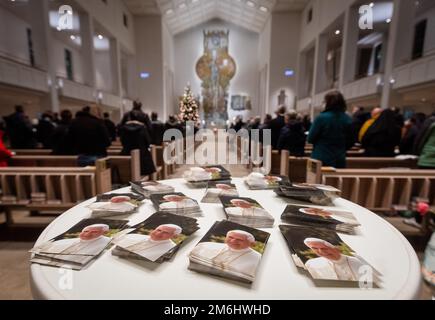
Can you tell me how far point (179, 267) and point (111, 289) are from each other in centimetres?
15

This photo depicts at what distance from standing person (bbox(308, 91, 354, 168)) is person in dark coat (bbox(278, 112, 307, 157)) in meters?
1.14

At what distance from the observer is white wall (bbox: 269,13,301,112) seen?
1362 centimetres

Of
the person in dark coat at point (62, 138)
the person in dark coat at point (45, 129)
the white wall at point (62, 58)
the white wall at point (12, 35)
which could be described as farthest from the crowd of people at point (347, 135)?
the white wall at point (62, 58)

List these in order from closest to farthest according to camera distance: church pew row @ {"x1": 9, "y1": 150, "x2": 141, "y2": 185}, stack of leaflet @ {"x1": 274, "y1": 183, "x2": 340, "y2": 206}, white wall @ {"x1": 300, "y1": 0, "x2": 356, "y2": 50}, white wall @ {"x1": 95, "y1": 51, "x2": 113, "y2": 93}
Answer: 1. stack of leaflet @ {"x1": 274, "y1": 183, "x2": 340, "y2": 206}
2. church pew row @ {"x1": 9, "y1": 150, "x2": 141, "y2": 185}
3. white wall @ {"x1": 300, "y1": 0, "x2": 356, "y2": 50}
4. white wall @ {"x1": 95, "y1": 51, "x2": 113, "y2": 93}

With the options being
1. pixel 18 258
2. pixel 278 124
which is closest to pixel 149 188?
pixel 18 258

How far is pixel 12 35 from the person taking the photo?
898cm

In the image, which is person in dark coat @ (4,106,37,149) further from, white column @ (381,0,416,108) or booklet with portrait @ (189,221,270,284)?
white column @ (381,0,416,108)

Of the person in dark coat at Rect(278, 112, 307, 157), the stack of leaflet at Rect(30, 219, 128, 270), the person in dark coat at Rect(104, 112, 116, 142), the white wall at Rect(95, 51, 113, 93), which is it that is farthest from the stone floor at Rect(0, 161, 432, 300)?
the white wall at Rect(95, 51, 113, 93)

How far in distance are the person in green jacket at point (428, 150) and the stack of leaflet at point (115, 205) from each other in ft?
9.94

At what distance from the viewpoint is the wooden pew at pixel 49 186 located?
211 centimetres

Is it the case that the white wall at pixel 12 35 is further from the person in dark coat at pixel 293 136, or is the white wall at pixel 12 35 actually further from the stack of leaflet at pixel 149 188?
the stack of leaflet at pixel 149 188

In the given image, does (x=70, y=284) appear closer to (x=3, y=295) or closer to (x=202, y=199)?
(x=202, y=199)

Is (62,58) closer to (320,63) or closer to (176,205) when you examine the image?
(320,63)

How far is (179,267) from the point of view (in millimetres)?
589
